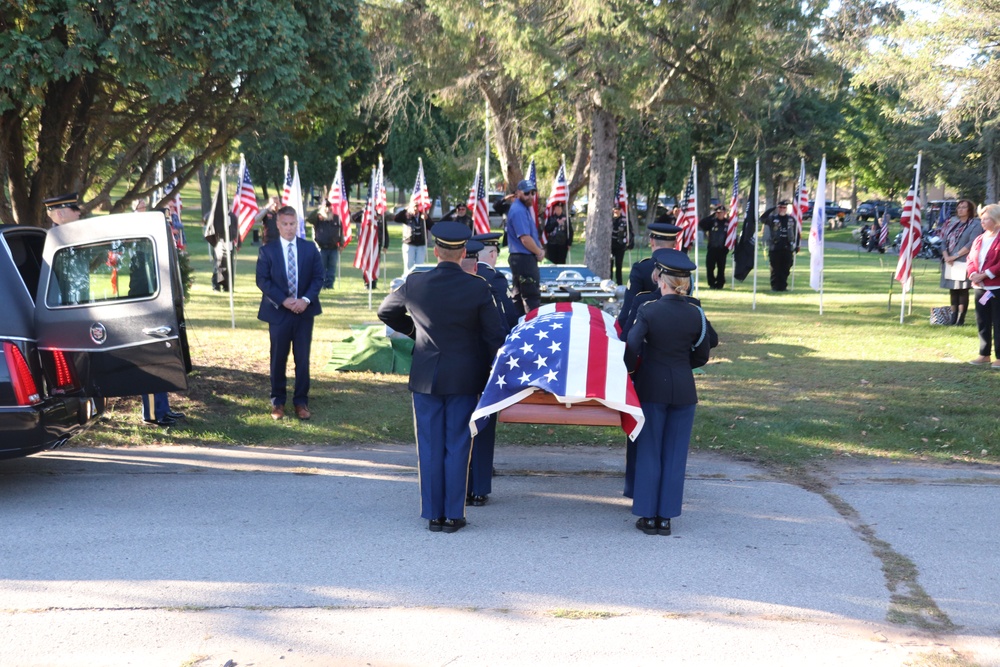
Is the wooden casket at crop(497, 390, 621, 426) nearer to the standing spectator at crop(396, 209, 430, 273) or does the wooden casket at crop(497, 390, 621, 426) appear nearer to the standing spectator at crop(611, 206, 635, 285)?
the standing spectator at crop(396, 209, 430, 273)

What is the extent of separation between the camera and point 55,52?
24.4 feet

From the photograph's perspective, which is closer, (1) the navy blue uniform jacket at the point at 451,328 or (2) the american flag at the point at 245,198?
(1) the navy blue uniform jacket at the point at 451,328

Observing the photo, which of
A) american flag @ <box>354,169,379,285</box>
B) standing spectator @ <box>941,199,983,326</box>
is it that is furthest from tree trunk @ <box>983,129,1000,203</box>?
american flag @ <box>354,169,379,285</box>

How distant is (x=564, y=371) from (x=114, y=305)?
3140 mm

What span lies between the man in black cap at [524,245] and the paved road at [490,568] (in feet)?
16.7

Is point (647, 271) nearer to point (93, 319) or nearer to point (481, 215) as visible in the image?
point (93, 319)

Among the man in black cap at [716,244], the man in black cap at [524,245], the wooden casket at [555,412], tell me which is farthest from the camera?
the man in black cap at [716,244]

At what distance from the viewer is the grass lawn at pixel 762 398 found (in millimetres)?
8344

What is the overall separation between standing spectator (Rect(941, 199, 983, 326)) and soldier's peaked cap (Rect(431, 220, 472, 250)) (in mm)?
9958

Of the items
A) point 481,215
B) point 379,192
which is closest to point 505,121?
point 379,192

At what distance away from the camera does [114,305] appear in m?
6.79

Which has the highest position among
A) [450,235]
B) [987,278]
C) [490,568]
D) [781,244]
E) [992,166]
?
[992,166]

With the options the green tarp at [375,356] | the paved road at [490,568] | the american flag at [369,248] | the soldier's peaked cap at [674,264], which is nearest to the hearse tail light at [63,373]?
the paved road at [490,568]

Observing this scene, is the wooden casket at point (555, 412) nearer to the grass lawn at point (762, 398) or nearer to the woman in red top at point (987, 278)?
the grass lawn at point (762, 398)
